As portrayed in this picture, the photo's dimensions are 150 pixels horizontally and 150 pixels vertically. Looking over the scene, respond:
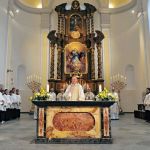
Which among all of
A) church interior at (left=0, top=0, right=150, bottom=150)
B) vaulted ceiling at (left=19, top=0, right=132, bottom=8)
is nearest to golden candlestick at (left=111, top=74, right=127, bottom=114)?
church interior at (left=0, top=0, right=150, bottom=150)

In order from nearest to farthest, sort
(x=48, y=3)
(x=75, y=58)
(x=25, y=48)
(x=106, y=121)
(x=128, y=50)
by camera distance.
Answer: (x=106, y=121), (x=75, y=58), (x=128, y=50), (x=25, y=48), (x=48, y=3)

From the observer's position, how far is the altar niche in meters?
16.0

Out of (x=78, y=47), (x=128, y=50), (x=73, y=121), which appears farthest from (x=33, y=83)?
(x=73, y=121)

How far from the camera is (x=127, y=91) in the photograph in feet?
56.6

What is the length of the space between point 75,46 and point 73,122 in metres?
11.8

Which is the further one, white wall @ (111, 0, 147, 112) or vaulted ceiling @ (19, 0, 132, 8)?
vaulted ceiling @ (19, 0, 132, 8)

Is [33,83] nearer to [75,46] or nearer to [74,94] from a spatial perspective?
[75,46]

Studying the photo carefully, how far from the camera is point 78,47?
55.3 ft

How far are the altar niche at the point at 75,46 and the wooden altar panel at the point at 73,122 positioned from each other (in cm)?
1011

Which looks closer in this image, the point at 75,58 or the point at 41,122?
the point at 41,122

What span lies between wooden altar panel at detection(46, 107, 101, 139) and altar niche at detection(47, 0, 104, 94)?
1011cm

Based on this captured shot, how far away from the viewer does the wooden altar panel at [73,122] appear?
5.49 metres

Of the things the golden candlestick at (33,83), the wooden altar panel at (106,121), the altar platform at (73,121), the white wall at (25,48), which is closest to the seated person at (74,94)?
the altar platform at (73,121)

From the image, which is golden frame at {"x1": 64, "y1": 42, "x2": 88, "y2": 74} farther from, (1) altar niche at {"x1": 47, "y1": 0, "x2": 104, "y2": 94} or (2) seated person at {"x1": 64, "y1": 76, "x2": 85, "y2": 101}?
(2) seated person at {"x1": 64, "y1": 76, "x2": 85, "y2": 101}
